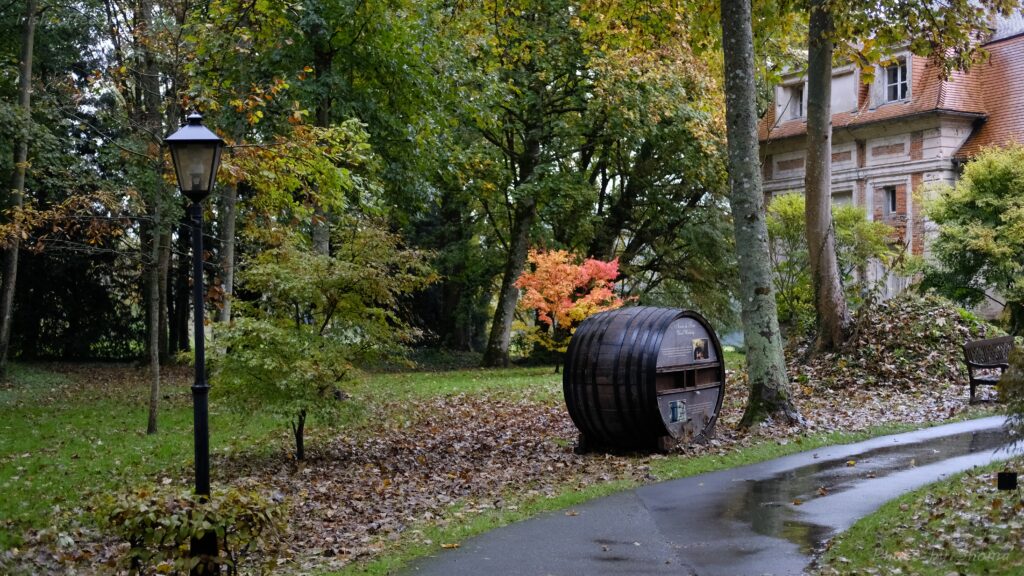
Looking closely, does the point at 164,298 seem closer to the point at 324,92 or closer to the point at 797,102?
the point at 324,92

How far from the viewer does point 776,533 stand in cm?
777

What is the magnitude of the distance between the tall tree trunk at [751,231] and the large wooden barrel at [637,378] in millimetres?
1347

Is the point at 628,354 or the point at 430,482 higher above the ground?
the point at 628,354

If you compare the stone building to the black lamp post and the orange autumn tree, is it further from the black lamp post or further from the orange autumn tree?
the black lamp post

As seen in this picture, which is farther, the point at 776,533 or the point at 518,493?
the point at 518,493

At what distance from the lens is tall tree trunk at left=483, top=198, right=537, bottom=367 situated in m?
29.3

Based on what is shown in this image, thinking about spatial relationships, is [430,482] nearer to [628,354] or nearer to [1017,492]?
[628,354]

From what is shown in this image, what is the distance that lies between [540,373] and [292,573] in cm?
1903

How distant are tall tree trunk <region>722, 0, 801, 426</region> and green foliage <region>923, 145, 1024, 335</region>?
52.4 ft

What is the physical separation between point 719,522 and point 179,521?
4.48m

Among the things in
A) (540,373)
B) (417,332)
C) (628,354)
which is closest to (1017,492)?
(628,354)

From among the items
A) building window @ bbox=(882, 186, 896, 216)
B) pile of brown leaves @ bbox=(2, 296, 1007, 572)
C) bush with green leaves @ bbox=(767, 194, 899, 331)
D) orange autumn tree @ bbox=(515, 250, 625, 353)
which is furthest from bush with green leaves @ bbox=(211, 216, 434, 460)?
building window @ bbox=(882, 186, 896, 216)

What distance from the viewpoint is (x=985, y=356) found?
15562 mm

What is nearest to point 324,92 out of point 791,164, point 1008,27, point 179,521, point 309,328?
point 309,328
